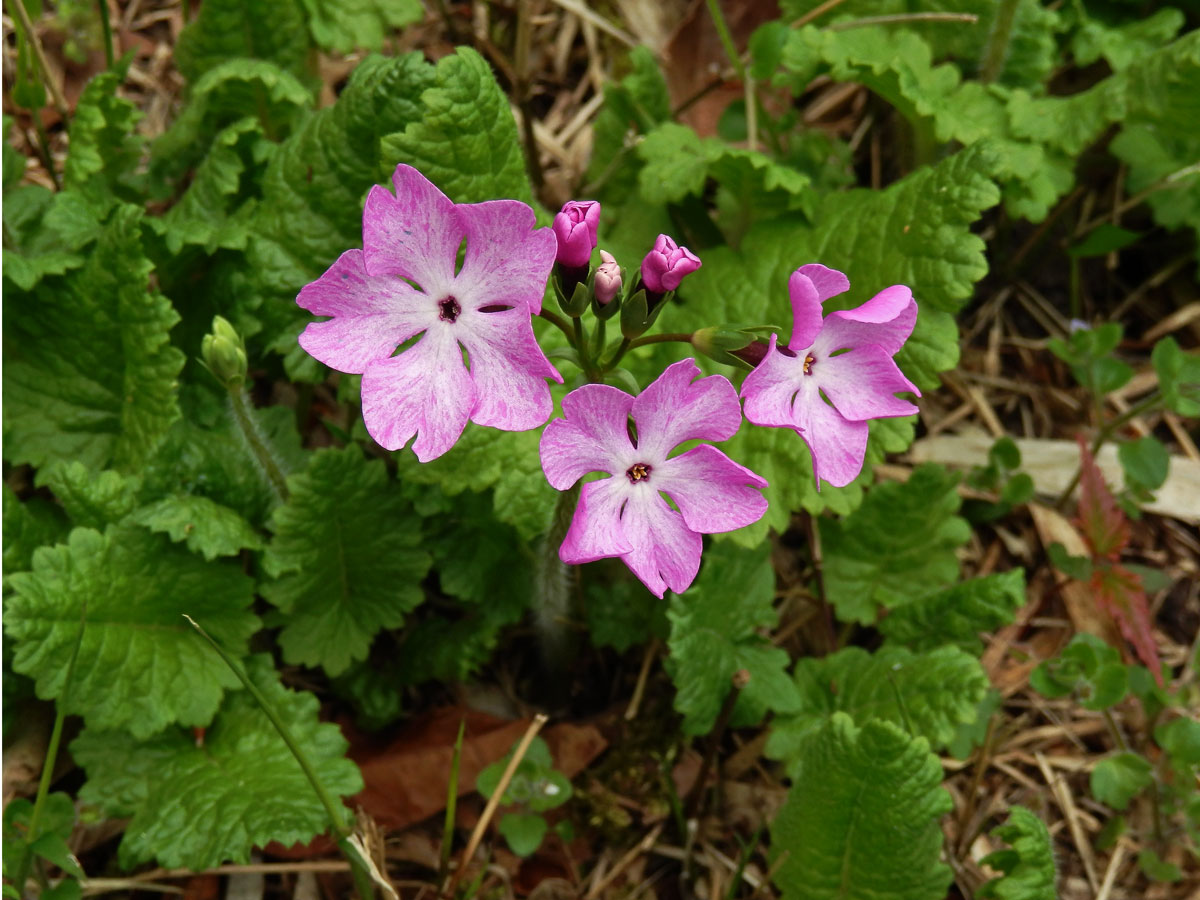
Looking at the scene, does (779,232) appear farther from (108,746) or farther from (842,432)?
(108,746)

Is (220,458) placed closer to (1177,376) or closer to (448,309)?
(448,309)

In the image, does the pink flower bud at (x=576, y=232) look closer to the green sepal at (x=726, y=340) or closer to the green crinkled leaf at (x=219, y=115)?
the green sepal at (x=726, y=340)

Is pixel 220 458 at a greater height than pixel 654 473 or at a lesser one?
lesser

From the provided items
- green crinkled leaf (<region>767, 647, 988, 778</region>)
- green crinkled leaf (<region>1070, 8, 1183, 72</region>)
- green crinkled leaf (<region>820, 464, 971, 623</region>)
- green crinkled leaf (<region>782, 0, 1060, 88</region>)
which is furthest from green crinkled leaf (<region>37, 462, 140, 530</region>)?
green crinkled leaf (<region>1070, 8, 1183, 72</region>)

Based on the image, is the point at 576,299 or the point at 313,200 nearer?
the point at 576,299

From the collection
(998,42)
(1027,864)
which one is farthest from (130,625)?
(998,42)

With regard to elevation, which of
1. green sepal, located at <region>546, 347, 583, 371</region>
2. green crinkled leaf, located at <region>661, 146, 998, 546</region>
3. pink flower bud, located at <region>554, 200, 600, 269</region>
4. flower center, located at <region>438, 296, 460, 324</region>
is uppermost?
pink flower bud, located at <region>554, 200, 600, 269</region>

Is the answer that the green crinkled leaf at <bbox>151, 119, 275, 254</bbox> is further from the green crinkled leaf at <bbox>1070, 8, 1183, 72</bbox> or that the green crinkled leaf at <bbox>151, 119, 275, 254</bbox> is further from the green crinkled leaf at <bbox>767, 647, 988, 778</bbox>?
the green crinkled leaf at <bbox>1070, 8, 1183, 72</bbox>
